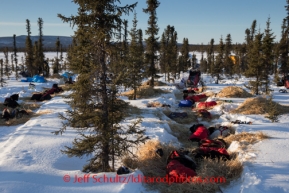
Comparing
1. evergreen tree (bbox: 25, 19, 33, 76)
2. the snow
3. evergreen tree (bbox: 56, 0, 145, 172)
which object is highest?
evergreen tree (bbox: 25, 19, 33, 76)

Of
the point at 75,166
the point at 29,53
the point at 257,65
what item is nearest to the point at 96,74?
the point at 75,166

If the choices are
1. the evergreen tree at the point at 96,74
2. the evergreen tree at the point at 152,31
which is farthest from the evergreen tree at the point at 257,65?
the evergreen tree at the point at 96,74

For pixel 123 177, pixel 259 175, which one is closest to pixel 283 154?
pixel 259 175

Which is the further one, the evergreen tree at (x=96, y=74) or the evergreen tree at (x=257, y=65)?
the evergreen tree at (x=257, y=65)

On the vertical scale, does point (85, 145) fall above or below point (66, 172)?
above

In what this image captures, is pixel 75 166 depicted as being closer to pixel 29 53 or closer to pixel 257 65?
pixel 257 65

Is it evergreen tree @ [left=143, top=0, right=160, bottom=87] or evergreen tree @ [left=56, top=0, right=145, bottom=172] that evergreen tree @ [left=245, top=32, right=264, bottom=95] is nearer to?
evergreen tree @ [left=143, top=0, right=160, bottom=87]

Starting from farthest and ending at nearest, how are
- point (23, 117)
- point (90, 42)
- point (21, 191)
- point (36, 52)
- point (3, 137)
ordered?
1. point (36, 52)
2. point (23, 117)
3. point (3, 137)
4. point (90, 42)
5. point (21, 191)

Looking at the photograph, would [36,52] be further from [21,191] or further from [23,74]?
[21,191]

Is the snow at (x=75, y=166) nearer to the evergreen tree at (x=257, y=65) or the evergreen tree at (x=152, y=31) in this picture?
the evergreen tree at (x=257, y=65)

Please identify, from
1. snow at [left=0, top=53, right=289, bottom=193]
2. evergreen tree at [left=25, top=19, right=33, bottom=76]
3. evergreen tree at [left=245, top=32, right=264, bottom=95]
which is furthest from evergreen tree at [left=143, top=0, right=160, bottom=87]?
evergreen tree at [left=25, top=19, right=33, bottom=76]

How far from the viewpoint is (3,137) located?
316 inches

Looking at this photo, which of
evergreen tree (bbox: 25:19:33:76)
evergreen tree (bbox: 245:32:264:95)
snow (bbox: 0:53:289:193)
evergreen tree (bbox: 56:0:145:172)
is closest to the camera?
snow (bbox: 0:53:289:193)

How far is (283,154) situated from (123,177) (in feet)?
12.7
